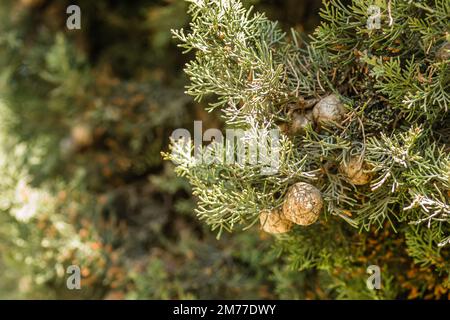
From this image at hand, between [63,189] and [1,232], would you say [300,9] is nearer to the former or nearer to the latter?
[63,189]

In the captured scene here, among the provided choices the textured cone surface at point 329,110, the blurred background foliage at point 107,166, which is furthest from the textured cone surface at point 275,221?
the blurred background foliage at point 107,166

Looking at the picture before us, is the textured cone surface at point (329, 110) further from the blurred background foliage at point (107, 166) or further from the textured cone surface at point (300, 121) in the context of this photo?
the blurred background foliage at point (107, 166)

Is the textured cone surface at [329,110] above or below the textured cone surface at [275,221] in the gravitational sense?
above

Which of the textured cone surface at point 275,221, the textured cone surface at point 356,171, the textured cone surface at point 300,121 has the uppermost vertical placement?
the textured cone surface at point 300,121

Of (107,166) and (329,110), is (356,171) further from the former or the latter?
(107,166)

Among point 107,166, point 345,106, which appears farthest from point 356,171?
point 107,166

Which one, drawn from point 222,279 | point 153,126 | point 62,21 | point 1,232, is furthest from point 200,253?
point 62,21
